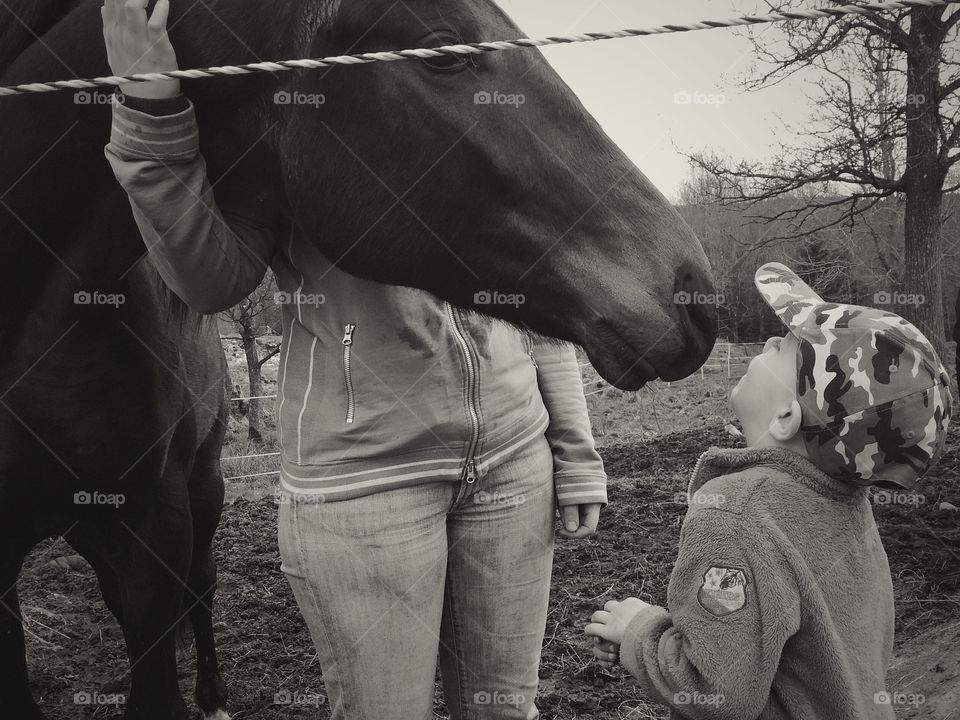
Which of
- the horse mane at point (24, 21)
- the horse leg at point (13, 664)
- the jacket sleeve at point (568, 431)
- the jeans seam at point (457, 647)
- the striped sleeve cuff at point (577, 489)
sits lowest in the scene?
the horse leg at point (13, 664)

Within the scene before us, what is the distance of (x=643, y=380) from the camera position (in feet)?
4.77

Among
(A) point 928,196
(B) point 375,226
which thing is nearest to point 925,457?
(B) point 375,226

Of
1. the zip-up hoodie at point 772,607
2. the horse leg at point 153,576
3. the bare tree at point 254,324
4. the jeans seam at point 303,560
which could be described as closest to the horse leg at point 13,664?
the horse leg at point 153,576

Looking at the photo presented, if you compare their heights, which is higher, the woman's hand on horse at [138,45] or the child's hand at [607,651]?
the woman's hand on horse at [138,45]

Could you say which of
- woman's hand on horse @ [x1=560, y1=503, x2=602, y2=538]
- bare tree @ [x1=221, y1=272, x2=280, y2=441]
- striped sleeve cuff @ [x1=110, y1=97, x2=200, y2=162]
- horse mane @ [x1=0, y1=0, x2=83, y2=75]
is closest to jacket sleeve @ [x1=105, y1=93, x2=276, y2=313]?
striped sleeve cuff @ [x1=110, y1=97, x2=200, y2=162]

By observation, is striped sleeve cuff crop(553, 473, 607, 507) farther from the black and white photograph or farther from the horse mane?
the horse mane

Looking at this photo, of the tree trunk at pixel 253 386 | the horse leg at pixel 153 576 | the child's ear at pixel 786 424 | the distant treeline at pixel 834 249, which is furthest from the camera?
the tree trunk at pixel 253 386

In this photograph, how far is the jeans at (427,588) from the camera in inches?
59.4

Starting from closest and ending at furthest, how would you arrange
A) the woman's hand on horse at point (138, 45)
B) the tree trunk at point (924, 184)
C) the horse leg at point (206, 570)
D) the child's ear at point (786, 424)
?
the woman's hand on horse at point (138, 45) → the child's ear at point (786, 424) → the horse leg at point (206, 570) → the tree trunk at point (924, 184)

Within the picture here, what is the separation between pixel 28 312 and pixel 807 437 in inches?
70.0

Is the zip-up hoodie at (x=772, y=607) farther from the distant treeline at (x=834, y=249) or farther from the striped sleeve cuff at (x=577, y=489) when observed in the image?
the distant treeline at (x=834, y=249)

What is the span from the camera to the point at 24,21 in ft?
5.50

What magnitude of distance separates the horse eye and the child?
756mm

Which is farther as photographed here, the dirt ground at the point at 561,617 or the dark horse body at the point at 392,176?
the dirt ground at the point at 561,617
